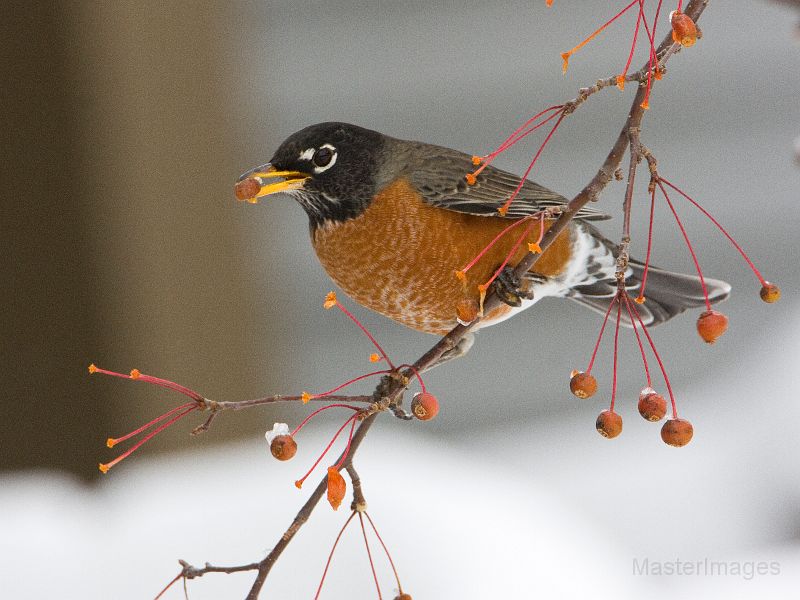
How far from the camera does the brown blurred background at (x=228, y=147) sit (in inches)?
107

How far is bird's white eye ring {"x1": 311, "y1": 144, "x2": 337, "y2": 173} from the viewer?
3.80 ft

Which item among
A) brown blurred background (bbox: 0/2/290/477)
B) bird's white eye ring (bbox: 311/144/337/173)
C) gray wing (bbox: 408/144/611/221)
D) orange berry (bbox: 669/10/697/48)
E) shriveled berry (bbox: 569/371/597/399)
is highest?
orange berry (bbox: 669/10/697/48)

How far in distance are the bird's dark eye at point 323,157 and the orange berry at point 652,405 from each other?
0.57 m

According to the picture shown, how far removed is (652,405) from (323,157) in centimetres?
60

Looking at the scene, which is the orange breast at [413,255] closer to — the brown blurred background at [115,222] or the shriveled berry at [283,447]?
the shriveled berry at [283,447]

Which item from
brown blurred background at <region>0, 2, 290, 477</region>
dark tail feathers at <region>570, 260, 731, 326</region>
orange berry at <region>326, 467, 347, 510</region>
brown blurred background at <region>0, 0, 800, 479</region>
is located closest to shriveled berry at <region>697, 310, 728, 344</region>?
orange berry at <region>326, 467, 347, 510</region>

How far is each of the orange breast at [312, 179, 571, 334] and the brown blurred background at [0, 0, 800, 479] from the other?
142cm

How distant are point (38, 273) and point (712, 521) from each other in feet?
7.02

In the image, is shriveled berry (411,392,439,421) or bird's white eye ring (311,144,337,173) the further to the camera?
bird's white eye ring (311,144,337,173)

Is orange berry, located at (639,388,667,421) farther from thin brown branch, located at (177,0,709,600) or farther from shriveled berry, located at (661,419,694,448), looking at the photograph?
thin brown branch, located at (177,0,709,600)

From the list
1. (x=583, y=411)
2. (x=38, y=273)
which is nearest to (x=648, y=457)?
(x=583, y=411)

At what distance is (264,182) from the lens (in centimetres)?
115

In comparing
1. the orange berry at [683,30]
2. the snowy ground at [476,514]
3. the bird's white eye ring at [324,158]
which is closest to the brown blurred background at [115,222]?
the snowy ground at [476,514]

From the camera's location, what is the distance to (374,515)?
7.63 ft
